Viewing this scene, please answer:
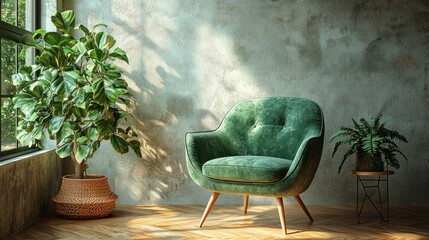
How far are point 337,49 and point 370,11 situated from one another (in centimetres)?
41

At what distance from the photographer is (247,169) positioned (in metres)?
3.60

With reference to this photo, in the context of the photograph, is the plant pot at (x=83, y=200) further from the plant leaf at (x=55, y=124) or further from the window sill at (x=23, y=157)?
the plant leaf at (x=55, y=124)

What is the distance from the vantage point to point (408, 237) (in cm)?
352

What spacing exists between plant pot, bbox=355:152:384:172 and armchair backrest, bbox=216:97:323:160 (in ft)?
1.40

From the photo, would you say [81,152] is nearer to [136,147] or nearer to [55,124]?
[55,124]

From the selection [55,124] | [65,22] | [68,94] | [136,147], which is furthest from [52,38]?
[136,147]

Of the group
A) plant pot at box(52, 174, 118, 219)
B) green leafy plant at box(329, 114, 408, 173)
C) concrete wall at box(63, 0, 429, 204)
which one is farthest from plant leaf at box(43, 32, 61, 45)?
green leafy plant at box(329, 114, 408, 173)

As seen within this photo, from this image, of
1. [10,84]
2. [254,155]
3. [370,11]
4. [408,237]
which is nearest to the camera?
[408,237]

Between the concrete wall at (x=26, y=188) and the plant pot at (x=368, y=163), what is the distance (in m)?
2.26

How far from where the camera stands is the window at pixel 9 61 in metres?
3.64

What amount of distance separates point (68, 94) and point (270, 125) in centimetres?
144

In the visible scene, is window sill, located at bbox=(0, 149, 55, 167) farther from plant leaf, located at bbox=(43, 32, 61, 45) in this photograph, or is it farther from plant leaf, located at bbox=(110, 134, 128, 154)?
plant leaf, located at bbox=(43, 32, 61, 45)

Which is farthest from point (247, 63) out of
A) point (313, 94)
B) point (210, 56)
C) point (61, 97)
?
point (61, 97)

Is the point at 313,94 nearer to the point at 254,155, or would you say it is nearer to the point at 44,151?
the point at 254,155
